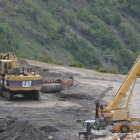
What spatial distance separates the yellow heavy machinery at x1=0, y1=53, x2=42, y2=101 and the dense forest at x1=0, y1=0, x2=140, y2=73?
31.9 meters

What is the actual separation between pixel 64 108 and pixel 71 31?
62.0m

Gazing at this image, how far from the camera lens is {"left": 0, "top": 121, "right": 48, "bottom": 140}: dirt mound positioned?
56.9ft

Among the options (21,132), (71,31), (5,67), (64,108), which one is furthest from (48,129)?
(71,31)

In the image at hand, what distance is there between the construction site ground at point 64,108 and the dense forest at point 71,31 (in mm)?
26570

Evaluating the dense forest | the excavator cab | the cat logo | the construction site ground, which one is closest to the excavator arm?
the construction site ground

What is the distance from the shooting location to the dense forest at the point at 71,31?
245 ft

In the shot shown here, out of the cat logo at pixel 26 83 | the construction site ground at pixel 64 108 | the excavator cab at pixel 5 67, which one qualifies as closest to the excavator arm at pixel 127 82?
the construction site ground at pixel 64 108

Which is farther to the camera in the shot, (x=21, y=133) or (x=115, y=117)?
(x=21, y=133)

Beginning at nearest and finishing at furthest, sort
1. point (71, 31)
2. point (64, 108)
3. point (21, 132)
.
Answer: point (21, 132) < point (64, 108) < point (71, 31)

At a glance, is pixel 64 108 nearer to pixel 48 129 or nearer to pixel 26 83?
pixel 26 83

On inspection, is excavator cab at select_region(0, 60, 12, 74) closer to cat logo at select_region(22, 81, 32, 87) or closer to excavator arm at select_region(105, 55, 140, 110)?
cat logo at select_region(22, 81, 32, 87)

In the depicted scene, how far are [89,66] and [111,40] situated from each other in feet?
46.2

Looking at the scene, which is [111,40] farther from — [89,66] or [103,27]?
[89,66]

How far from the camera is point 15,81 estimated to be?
93.2 ft
